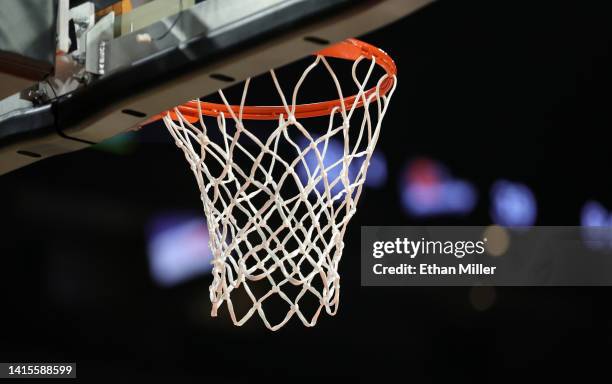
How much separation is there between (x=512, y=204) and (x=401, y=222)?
0.47 m

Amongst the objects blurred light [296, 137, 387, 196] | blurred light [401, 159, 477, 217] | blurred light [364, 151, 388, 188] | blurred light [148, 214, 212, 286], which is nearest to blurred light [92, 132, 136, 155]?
blurred light [148, 214, 212, 286]

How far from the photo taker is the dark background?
3.33 metres

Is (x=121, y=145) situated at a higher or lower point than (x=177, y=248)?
higher

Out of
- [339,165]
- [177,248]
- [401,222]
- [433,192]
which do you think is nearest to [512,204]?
[433,192]

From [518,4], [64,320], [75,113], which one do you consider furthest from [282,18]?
[518,4]

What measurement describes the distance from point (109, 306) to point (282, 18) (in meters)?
2.53

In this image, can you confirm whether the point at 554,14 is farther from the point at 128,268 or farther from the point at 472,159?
the point at 128,268

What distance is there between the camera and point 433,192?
369 cm

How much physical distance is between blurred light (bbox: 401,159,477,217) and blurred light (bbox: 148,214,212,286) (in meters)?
0.81

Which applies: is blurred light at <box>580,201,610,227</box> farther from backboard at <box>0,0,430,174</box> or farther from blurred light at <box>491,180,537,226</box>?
backboard at <box>0,0,430,174</box>

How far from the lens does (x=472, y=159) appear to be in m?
3.77

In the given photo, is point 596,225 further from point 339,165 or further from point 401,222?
point 339,165

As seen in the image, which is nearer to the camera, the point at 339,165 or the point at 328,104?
the point at 328,104

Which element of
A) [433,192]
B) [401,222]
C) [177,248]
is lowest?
[177,248]
